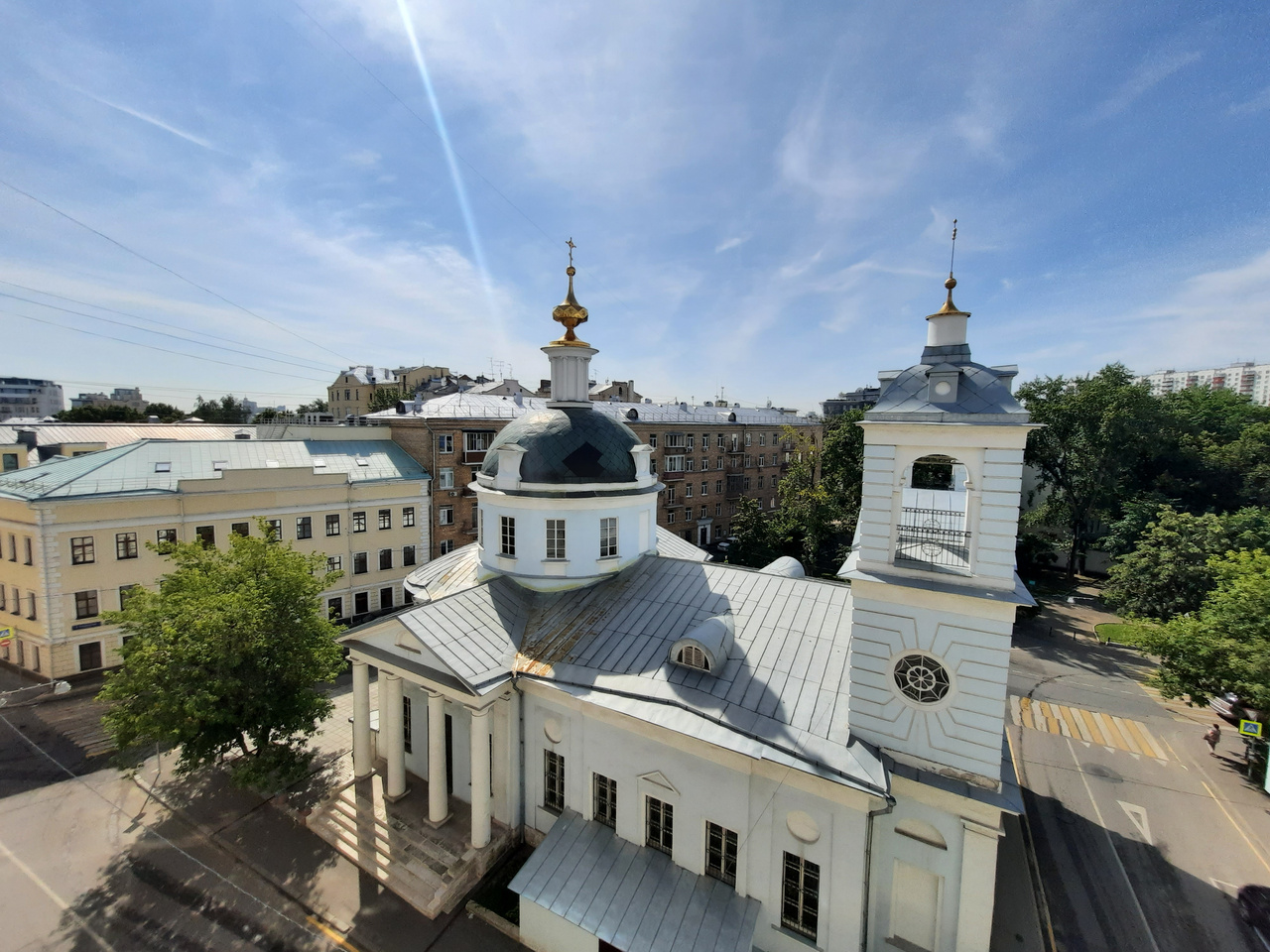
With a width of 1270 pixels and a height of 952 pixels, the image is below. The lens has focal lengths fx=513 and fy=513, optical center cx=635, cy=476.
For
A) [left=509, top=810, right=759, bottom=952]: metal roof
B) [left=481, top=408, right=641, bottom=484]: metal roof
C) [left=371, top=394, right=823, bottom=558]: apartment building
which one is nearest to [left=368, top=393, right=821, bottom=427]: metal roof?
[left=371, top=394, right=823, bottom=558]: apartment building

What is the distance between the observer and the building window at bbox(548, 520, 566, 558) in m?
16.1

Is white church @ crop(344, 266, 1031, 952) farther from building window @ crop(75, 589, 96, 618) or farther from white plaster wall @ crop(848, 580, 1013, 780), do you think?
building window @ crop(75, 589, 96, 618)

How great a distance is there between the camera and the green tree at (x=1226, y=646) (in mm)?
14562

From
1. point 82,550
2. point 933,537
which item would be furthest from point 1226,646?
point 82,550

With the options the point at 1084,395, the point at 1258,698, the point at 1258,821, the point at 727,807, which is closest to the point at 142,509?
the point at 727,807

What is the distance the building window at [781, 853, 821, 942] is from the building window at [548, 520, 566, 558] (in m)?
9.56

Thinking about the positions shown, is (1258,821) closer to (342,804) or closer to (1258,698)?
(1258,698)

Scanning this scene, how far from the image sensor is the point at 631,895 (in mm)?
11094

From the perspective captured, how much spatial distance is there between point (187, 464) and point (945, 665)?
32.0 metres

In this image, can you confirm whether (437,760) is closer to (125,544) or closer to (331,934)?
(331,934)

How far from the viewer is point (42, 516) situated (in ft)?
66.8

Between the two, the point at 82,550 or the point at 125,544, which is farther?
the point at 125,544

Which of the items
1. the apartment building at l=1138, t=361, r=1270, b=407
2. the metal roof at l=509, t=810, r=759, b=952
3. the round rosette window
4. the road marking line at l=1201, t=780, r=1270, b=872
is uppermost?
the apartment building at l=1138, t=361, r=1270, b=407

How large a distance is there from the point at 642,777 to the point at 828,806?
13.3ft
